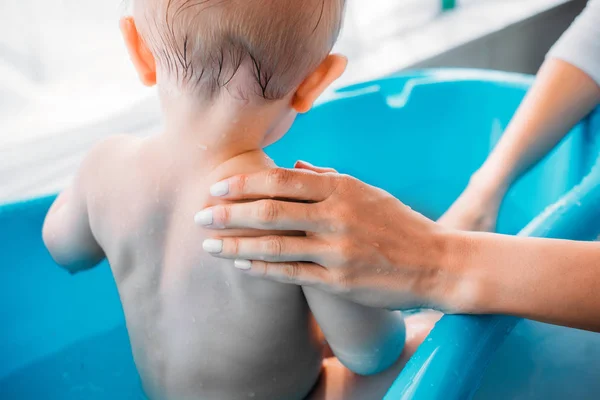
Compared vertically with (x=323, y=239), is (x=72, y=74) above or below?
below

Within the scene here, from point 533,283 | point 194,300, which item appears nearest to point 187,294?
point 194,300

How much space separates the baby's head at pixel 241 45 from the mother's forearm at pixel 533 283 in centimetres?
26

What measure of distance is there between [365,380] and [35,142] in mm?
913

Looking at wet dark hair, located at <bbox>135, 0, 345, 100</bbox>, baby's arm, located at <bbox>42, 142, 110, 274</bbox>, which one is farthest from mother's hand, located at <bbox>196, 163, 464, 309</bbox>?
baby's arm, located at <bbox>42, 142, 110, 274</bbox>

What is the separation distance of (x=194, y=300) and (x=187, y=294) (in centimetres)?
1

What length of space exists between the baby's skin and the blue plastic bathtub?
0.13 meters

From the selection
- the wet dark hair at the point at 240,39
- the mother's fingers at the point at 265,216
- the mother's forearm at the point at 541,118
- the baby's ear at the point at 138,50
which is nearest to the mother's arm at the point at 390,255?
the mother's fingers at the point at 265,216

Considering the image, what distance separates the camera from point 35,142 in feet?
4.54

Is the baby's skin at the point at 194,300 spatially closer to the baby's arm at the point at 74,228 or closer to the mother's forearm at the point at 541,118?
the baby's arm at the point at 74,228

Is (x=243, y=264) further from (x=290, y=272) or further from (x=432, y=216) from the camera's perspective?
(x=432, y=216)

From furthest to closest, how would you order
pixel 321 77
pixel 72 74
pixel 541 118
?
pixel 72 74 < pixel 541 118 < pixel 321 77

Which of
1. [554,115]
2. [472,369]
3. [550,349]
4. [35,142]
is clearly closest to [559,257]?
[472,369]

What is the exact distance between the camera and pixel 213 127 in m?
0.67

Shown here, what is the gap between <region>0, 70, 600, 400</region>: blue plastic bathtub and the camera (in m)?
0.73
